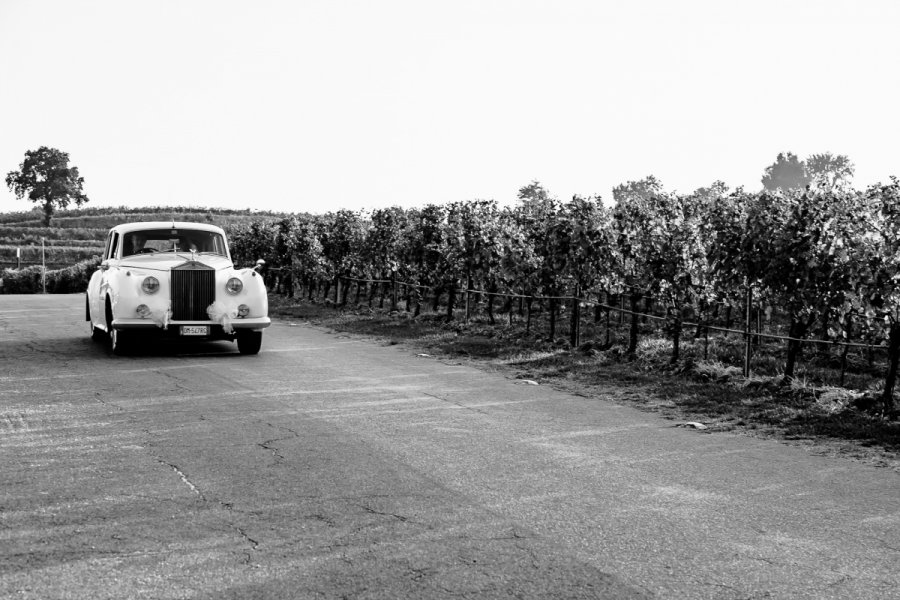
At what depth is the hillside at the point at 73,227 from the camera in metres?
71.7

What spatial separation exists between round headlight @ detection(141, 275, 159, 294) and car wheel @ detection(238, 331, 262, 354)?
57.7 inches

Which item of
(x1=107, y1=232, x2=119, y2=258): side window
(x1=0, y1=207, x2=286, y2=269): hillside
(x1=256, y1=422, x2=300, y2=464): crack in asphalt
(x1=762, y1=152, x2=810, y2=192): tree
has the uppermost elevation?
(x1=762, y1=152, x2=810, y2=192): tree

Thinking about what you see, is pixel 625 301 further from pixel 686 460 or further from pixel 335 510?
pixel 335 510

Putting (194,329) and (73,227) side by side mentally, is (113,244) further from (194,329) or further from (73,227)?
(73,227)

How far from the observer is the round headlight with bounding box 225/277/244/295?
52.1 ft

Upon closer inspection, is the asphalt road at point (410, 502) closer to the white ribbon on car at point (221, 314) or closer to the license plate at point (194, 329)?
the license plate at point (194, 329)

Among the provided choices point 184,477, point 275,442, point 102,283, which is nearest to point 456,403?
point 275,442

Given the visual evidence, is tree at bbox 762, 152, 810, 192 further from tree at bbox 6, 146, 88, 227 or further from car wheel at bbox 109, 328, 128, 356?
car wheel at bbox 109, 328, 128, 356

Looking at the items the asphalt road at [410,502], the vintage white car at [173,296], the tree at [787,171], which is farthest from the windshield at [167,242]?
the tree at [787,171]

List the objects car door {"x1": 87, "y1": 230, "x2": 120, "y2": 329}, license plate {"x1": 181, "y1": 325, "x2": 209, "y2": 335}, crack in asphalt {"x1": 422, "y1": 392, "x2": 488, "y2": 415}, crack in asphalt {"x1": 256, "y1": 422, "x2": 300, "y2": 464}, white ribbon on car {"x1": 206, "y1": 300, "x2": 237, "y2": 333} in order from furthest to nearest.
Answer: car door {"x1": 87, "y1": 230, "x2": 120, "y2": 329} < white ribbon on car {"x1": 206, "y1": 300, "x2": 237, "y2": 333} < license plate {"x1": 181, "y1": 325, "x2": 209, "y2": 335} < crack in asphalt {"x1": 422, "y1": 392, "x2": 488, "y2": 415} < crack in asphalt {"x1": 256, "y1": 422, "x2": 300, "y2": 464}

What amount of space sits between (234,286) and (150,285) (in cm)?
129

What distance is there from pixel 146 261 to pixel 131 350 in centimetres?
145

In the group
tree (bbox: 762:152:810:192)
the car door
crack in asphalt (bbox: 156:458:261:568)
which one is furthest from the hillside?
tree (bbox: 762:152:810:192)

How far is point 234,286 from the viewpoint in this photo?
15922mm
